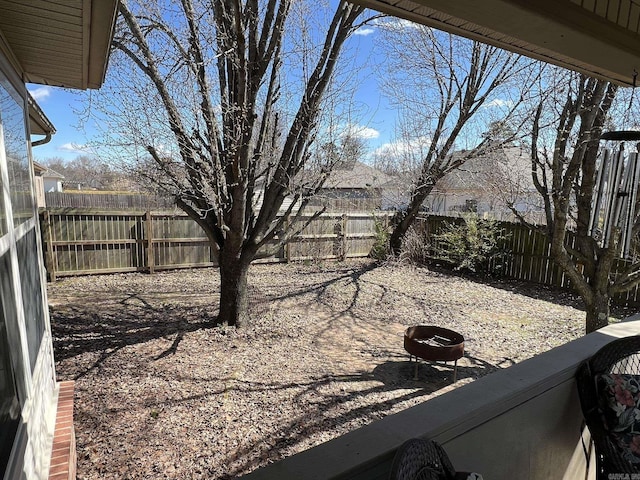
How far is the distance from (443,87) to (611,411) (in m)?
8.13

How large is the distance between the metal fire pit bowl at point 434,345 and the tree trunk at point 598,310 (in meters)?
1.53

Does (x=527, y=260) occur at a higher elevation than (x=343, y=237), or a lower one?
lower

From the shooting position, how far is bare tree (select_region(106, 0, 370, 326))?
445 centimetres

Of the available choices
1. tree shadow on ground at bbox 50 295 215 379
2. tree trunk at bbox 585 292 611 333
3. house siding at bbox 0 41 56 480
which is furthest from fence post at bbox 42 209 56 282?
tree trunk at bbox 585 292 611 333

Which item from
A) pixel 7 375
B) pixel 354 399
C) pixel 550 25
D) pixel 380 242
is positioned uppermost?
pixel 550 25

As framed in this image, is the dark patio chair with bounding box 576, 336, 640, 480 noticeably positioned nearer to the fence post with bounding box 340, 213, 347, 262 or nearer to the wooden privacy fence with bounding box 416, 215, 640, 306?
the wooden privacy fence with bounding box 416, 215, 640, 306

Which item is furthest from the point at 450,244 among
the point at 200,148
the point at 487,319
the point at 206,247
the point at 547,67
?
the point at 200,148

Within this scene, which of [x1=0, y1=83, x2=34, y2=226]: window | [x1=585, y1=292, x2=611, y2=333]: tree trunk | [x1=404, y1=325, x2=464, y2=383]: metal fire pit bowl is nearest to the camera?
[x1=0, y1=83, x2=34, y2=226]: window

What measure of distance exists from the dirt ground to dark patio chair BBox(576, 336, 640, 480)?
2055 mm

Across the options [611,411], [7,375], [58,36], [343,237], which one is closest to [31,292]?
[7,375]

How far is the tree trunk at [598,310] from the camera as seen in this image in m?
4.40

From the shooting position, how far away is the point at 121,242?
Result: 8547 millimetres

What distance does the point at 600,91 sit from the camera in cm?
357

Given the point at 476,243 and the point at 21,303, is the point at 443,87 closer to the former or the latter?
the point at 476,243
